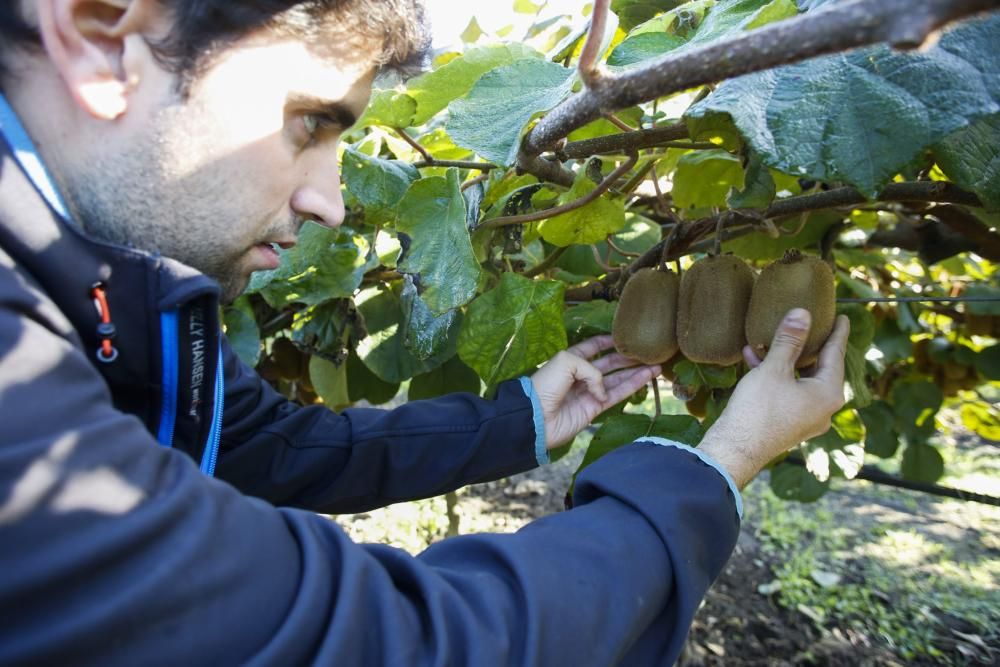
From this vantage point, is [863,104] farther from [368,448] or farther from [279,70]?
[368,448]

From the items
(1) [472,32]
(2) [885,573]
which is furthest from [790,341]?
(2) [885,573]

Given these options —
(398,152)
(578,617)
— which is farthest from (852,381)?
(398,152)

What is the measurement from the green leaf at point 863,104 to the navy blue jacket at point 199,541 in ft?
1.25

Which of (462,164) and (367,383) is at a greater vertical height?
(462,164)

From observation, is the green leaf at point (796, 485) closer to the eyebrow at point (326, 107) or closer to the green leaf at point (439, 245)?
the green leaf at point (439, 245)

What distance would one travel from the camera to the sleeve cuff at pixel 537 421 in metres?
1.25

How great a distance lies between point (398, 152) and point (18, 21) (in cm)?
95

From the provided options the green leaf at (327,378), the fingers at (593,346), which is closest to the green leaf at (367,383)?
the green leaf at (327,378)

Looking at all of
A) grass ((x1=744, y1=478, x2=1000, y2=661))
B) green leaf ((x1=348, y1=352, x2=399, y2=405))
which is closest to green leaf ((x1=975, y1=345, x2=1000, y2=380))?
grass ((x1=744, y1=478, x2=1000, y2=661))

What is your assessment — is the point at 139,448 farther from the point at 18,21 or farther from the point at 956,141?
the point at 956,141

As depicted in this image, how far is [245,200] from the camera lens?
0.83 metres

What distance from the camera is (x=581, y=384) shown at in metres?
1.33

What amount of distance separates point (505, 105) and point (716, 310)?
1.50 ft

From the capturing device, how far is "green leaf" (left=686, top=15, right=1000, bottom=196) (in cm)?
68
